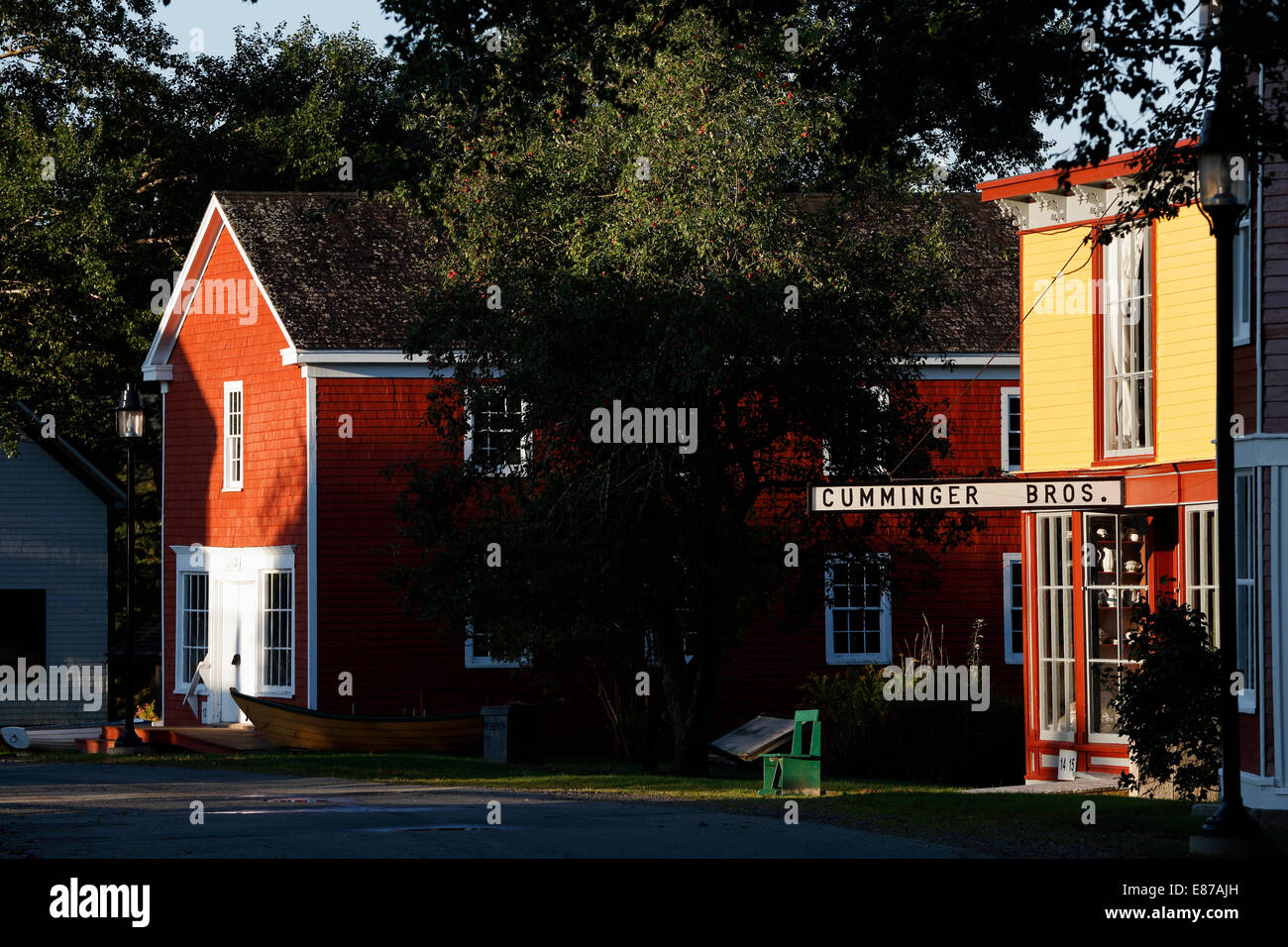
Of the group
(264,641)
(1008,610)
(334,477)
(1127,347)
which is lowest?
(264,641)

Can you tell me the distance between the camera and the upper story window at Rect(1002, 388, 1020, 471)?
3196 cm

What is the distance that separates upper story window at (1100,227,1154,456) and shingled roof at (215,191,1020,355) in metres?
8.46

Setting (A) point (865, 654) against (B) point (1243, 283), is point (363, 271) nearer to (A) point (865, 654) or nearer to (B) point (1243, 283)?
(A) point (865, 654)

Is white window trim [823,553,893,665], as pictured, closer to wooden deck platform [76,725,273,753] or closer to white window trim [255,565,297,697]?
white window trim [255,565,297,697]

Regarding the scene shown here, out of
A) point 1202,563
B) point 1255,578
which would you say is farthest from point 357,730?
point 1255,578

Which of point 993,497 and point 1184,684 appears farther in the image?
point 993,497

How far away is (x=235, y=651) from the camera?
32.1 metres

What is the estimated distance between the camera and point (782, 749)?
1094 inches

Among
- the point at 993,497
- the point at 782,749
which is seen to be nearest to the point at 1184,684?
the point at 993,497

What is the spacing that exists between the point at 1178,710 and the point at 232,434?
1997cm

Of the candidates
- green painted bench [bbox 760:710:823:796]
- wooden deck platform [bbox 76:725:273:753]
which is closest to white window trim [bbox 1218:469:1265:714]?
green painted bench [bbox 760:710:823:796]

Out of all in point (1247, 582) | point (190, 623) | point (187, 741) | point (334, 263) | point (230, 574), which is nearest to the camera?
point (1247, 582)

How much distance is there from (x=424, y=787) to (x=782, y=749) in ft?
29.5
